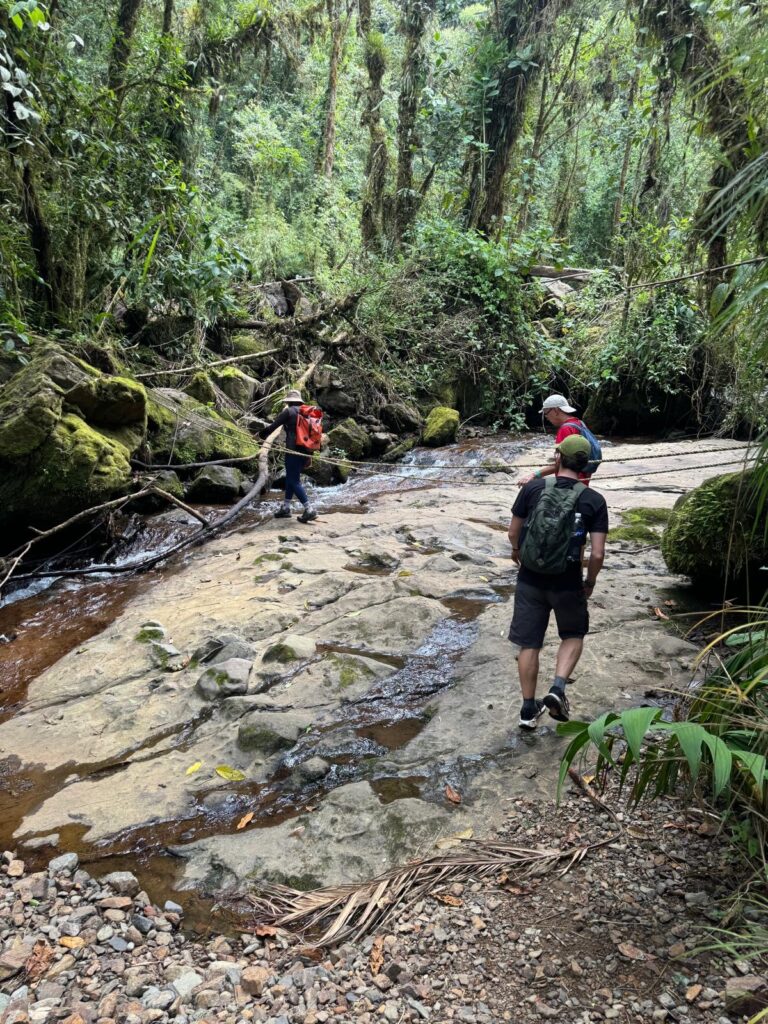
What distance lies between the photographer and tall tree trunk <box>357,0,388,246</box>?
16.2m

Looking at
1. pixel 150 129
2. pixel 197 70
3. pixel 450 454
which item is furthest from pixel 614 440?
pixel 197 70

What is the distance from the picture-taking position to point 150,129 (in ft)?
33.0

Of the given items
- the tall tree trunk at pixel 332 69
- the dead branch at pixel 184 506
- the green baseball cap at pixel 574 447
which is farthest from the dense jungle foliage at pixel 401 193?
the dead branch at pixel 184 506

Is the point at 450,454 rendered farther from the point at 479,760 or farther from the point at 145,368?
the point at 479,760

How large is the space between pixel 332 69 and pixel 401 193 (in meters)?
6.39

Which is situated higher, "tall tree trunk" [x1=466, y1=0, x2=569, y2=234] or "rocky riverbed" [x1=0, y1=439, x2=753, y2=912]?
"tall tree trunk" [x1=466, y1=0, x2=569, y2=234]

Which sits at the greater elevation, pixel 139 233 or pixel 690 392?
pixel 139 233

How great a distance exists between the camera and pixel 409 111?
16.0 m

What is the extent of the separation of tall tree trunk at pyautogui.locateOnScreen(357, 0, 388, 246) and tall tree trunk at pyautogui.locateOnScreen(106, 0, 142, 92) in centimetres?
687

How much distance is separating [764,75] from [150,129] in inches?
399

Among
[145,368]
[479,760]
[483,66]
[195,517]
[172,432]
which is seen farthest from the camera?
[483,66]

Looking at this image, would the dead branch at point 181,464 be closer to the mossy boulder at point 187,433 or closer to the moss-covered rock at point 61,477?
the mossy boulder at point 187,433

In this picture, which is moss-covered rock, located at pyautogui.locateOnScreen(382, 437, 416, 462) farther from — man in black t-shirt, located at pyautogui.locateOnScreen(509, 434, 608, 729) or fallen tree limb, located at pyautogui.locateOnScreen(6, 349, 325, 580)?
man in black t-shirt, located at pyautogui.locateOnScreen(509, 434, 608, 729)

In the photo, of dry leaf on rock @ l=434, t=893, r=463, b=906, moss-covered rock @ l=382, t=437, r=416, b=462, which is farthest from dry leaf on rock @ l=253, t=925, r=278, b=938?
moss-covered rock @ l=382, t=437, r=416, b=462
